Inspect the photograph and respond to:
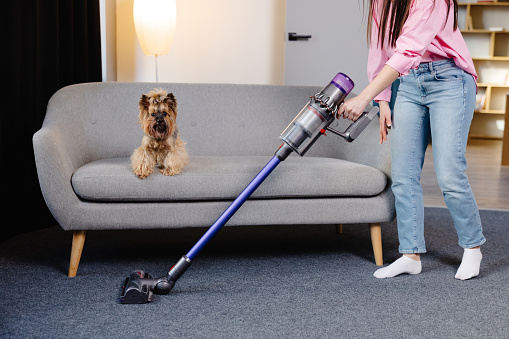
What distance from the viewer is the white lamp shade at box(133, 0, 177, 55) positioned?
11.9ft

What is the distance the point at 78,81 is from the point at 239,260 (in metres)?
1.62

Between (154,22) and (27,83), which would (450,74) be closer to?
(27,83)

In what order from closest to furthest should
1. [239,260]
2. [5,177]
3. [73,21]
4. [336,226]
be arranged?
1. [239,260]
2. [5,177]
3. [336,226]
4. [73,21]

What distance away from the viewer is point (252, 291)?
2.02 m

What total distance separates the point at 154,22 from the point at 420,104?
209 cm

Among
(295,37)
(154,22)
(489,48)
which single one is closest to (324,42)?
(295,37)

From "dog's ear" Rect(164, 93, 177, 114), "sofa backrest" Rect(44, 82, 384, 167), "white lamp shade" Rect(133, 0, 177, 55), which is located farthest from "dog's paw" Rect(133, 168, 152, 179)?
"white lamp shade" Rect(133, 0, 177, 55)

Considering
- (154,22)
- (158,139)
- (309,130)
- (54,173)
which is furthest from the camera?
(154,22)

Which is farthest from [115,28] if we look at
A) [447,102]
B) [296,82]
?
[447,102]

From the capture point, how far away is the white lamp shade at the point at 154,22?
11.9 feet

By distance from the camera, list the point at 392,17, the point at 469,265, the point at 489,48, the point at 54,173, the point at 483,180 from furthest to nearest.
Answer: the point at 489,48
the point at 483,180
the point at 469,265
the point at 54,173
the point at 392,17

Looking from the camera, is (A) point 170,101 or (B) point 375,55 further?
(A) point 170,101

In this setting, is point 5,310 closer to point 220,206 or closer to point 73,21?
point 220,206

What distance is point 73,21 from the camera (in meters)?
3.28
